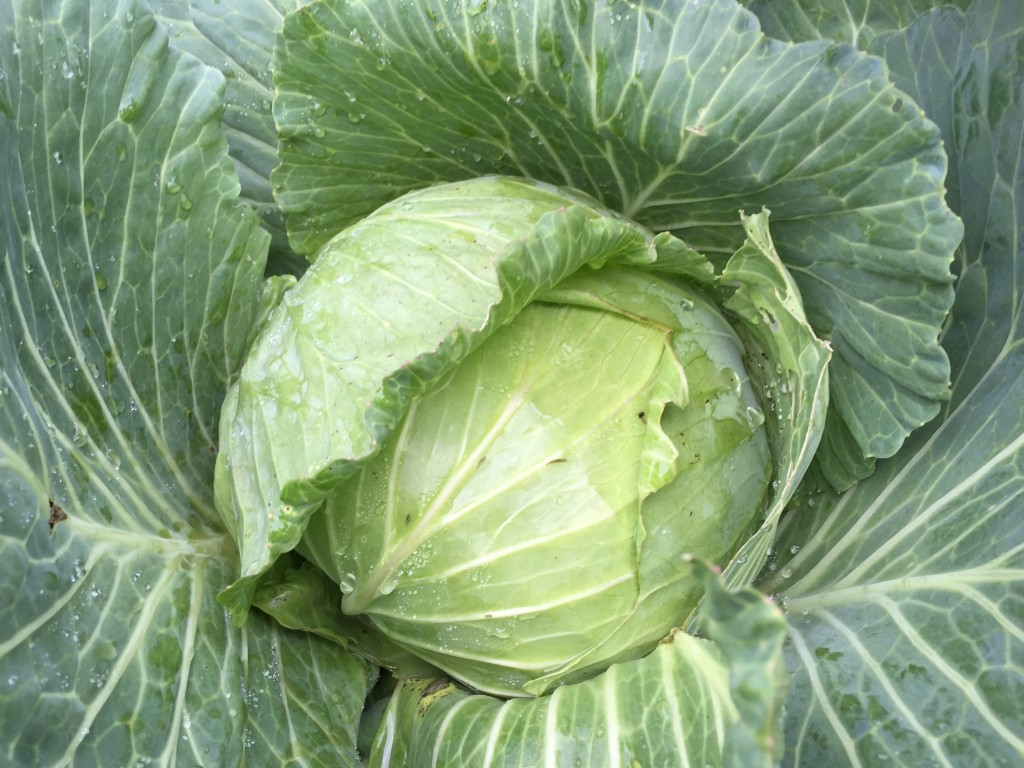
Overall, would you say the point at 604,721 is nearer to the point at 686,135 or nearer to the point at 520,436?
the point at 520,436

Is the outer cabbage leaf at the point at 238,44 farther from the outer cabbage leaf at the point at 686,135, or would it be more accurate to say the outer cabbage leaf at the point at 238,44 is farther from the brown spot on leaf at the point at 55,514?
the brown spot on leaf at the point at 55,514

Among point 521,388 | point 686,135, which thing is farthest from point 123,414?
point 686,135

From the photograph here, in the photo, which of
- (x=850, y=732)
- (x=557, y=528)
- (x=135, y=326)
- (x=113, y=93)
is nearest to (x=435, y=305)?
(x=557, y=528)

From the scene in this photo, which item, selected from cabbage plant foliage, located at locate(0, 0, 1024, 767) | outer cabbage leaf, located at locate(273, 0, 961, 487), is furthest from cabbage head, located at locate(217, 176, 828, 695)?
outer cabbage leaf, located at locate(273, 0, 961, 487)

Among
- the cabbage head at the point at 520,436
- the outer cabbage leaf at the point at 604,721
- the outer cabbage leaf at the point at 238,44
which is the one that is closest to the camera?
the outer cabbage leaf at the point at 604,721

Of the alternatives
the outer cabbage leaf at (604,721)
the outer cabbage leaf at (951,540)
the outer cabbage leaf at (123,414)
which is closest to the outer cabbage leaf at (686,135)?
the outer cabbage leaf at (951,540)

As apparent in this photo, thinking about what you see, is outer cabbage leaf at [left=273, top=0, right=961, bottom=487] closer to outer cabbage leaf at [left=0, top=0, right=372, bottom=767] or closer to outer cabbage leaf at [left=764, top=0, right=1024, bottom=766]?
outer cabbage leaf at [left=764, top=0, right=1024, bottom=766]
